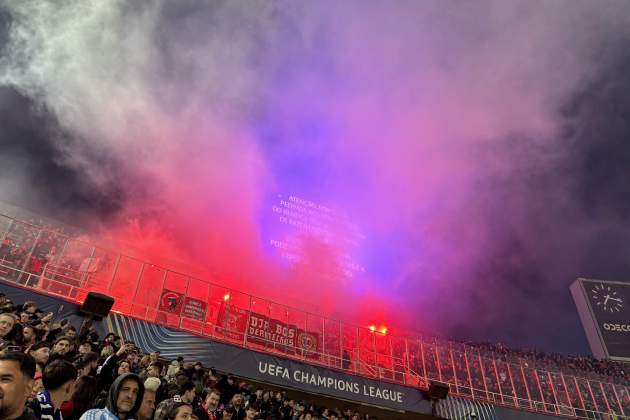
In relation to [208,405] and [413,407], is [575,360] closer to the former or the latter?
[413,407]

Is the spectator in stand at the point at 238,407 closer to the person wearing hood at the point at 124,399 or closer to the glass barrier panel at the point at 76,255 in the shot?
the person wearing hood at the point at 124,399

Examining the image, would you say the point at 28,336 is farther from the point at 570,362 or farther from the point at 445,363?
the point at 570,362

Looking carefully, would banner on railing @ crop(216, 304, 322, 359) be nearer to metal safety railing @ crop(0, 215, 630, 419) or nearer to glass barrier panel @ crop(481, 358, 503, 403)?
metal safety railing @ crop(0, 215, 630, 419)

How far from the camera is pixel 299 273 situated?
2505 cm

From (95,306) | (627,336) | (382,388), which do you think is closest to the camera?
(95,306)

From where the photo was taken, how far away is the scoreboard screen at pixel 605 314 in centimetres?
2675

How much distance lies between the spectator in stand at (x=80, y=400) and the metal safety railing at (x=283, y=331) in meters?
9.87

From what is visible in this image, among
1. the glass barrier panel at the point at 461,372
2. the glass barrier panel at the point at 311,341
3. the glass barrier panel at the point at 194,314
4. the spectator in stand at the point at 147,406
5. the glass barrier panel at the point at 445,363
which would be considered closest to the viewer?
the spectator in stand at the point at 147,406

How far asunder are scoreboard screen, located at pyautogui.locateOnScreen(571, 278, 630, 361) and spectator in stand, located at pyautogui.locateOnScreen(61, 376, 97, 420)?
3081 centimetres

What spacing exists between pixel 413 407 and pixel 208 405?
12405mm

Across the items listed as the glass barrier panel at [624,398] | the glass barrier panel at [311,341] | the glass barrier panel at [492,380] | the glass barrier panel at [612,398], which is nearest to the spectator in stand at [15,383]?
the glass barrier panel at [311,341]

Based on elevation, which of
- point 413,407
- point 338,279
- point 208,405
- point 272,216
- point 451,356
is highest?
point 272,216

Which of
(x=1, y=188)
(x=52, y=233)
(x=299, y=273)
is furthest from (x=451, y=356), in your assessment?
(x=1, y=188)

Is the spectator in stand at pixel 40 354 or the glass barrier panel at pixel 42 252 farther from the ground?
the glass barrier panel at pixel 42 252
